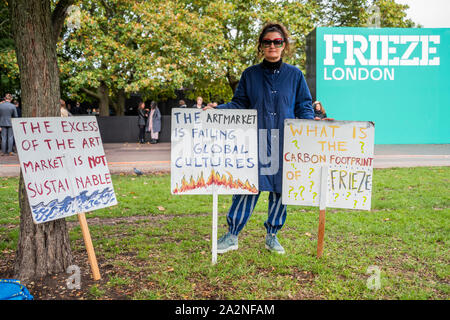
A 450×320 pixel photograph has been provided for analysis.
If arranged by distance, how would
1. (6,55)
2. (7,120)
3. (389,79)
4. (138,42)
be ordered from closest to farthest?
(7,120), (389,79), (6,55), (138,42)

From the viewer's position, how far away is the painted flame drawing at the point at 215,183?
11.6 ft

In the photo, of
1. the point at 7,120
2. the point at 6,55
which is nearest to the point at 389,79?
the point at 7,120

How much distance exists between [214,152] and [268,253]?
1.15 metres

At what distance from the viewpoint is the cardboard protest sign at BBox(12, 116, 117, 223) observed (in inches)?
117

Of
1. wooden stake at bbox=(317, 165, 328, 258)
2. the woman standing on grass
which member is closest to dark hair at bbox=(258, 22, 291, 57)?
the woman standing on grass

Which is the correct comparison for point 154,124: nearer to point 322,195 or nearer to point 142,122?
point 142,122

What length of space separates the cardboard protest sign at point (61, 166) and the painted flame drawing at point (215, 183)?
642 millimetres

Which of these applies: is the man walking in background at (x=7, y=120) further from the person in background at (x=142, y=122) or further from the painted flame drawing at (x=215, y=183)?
the painted flame drawing at (x=215, y=183)

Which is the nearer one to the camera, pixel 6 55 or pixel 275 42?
pixel 275 42

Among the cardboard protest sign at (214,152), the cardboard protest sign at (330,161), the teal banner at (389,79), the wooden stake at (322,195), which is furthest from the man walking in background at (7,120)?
the wooden stake at (322,195)

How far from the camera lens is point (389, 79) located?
1398cm

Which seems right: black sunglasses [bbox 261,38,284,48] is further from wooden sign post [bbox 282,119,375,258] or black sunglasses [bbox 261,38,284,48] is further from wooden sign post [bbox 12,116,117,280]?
wooden sign post [bbox 12,116,117,280]

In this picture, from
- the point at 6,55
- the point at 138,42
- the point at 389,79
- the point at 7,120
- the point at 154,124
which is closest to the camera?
the point at 7,120

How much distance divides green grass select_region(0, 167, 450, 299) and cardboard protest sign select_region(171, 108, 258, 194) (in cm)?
72
